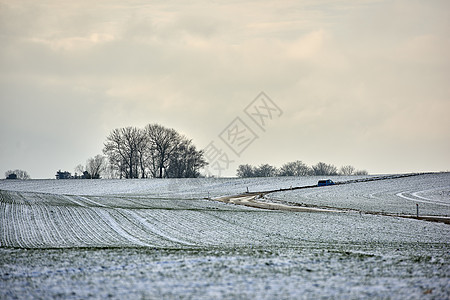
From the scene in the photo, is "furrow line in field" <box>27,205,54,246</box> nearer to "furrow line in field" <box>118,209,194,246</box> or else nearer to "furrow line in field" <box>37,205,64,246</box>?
"furrow line in field" <box>37,205,64,246</box>

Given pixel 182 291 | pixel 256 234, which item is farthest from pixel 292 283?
pixel 256 234

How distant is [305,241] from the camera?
26922mm

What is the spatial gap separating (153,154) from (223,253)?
108852 mm

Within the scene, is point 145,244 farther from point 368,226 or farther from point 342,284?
point 368,226

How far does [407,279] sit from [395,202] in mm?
46989

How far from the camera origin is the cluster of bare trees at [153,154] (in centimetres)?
12438

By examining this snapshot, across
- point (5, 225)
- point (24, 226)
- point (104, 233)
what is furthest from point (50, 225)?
point (104, 233)

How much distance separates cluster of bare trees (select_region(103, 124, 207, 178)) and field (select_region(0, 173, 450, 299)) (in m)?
69.7

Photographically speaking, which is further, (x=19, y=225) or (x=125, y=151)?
(x=125, y=151)

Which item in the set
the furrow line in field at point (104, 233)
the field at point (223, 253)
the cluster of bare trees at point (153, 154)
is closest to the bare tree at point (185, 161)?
the cluster of bare trees at point (153, 154)

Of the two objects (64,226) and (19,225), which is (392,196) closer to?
(64,226)

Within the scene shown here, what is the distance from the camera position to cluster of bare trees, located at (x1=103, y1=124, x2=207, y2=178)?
408 ft

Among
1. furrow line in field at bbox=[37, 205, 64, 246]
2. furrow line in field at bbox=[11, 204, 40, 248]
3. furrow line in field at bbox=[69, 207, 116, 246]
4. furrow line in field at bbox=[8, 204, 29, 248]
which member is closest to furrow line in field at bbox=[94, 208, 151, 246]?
furrow line in field at bbox=[69, 207, 116, 246]

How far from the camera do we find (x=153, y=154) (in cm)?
12600
